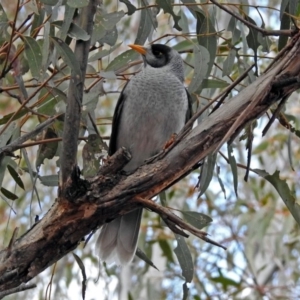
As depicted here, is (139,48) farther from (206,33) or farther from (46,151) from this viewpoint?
(46,151)

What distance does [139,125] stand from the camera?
2.44 m

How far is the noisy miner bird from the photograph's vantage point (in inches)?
95.0

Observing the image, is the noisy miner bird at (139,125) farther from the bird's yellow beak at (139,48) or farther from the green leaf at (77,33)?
the green leaf at (77,33)

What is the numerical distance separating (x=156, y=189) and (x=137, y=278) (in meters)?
2.23

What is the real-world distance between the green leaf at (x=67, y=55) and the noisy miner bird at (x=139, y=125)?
2.22 feet

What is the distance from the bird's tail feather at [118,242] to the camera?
240cm

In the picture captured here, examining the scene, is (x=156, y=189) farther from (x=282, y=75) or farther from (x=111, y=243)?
(x=111, y=243)

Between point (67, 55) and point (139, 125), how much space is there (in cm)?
82

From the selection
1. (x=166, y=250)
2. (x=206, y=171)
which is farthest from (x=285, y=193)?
(x=166, y=250)

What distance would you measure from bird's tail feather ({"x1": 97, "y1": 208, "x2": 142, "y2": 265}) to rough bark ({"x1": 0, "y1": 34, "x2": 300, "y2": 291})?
746mm

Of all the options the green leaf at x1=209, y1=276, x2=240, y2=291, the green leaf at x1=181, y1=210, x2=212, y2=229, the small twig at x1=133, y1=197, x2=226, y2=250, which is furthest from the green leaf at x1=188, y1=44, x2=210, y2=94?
the green leaf at x1=209, y1=276, x2=240, y2=291

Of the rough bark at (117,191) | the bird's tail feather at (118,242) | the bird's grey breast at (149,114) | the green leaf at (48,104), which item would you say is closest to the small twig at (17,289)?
the rough bark at (117,191)

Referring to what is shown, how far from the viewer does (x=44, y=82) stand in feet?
6.10

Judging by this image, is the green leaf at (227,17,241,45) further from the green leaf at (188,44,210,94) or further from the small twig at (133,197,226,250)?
the small twig at (133,197,226,250)
